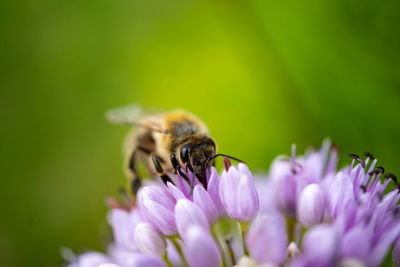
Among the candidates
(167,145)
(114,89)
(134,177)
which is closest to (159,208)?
(167,145)

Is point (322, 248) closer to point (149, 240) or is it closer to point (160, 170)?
point (149, 240)

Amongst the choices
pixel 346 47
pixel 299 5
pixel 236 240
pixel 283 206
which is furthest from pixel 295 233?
pixel 299 5

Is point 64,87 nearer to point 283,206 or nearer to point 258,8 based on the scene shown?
point 258,8

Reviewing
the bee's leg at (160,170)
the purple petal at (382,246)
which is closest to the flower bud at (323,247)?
the purple petal at (382,246)

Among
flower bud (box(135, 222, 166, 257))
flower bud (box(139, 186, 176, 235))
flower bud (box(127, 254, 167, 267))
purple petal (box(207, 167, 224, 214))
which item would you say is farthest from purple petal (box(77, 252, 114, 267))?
purple petal (box(207, 167, 224, 214))

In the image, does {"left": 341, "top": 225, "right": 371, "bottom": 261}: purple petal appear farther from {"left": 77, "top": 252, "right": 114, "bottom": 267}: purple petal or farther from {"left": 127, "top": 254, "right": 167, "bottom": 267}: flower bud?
{"left": 77, "top": 252, "right": 114, "bottom": 267}: purple petal

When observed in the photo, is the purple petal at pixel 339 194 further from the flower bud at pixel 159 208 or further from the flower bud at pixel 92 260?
the flower bud at pixel 92 260
